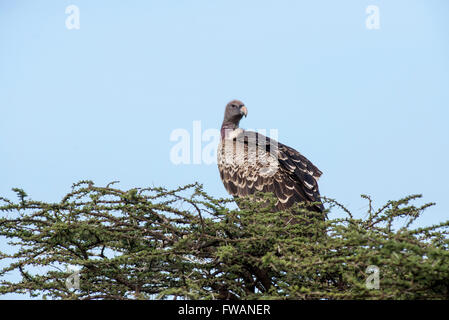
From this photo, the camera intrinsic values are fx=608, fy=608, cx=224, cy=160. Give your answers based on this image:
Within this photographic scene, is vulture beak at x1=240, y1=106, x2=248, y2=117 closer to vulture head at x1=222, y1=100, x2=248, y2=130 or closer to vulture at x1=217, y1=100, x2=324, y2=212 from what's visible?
vulture head at x1=222, y1=100, x2=248, y2=130

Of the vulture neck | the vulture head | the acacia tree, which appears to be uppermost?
the vulture head

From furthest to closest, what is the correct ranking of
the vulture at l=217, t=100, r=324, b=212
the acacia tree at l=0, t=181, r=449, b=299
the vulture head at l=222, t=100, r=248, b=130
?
the vulture head at l=222, t=100, r=248, b=130
the vulture at l=217, t=100, r=324, b=212
the acacia tree at l=0, t=181, r=449, b=299

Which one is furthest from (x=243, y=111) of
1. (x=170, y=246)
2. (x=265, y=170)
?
(x=170, y=246)

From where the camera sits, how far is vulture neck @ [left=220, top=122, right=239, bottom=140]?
12159mm

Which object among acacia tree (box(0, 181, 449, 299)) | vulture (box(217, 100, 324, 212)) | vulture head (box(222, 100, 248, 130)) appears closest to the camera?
acacia tree (box(0, 181, 449, 299))

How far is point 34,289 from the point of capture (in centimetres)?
706

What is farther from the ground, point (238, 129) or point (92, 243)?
point (238, 129)

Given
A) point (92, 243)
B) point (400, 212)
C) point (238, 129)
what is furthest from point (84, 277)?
point (238, 129)

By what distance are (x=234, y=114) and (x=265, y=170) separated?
7.35 ft

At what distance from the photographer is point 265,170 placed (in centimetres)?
1060

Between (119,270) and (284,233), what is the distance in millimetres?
1998

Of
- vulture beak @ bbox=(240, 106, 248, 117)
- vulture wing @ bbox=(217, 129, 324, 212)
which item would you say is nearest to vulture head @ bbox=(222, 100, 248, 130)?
vulture beak @ bbox=(240, 106, 248, 117)
